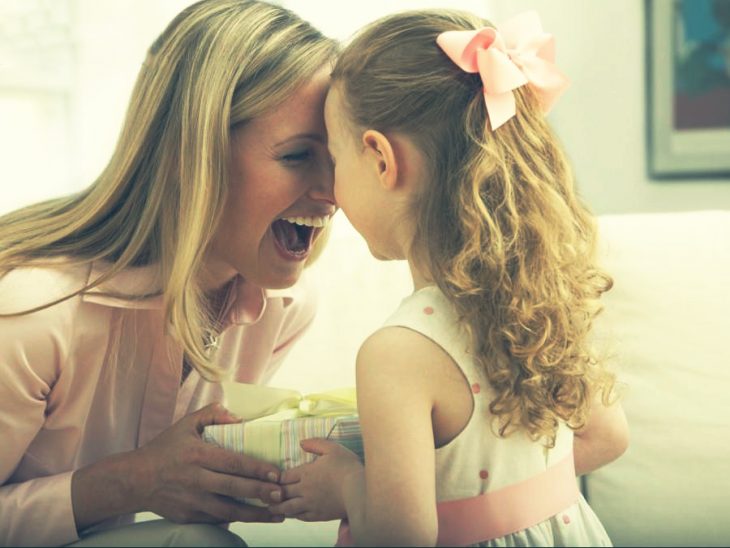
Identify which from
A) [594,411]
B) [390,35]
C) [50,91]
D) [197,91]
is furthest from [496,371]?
[50,91]

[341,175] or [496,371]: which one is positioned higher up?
[341,175]

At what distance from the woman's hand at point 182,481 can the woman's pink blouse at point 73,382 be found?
0.04m

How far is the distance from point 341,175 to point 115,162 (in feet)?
1.20

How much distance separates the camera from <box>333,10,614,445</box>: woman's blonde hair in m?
1.24

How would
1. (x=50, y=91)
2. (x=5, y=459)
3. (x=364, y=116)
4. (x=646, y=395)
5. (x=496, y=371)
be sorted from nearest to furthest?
1. (x=496, y=371)
2. (x=364, y=116)
3. (x=5, y=459)
4. (x=646, y=395)
5. (x=50, y=91)

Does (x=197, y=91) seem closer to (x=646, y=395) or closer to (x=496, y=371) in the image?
(x=496, y=371)

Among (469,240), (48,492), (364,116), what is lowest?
(48,492)

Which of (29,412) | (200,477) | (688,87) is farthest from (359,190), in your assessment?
(688,87)

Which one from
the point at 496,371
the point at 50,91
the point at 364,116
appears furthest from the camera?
the point at 50,91

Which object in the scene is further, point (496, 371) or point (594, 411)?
point (594, 411)

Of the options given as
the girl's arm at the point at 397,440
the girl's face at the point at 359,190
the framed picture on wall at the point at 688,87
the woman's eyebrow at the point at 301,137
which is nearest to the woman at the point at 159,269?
the woman's eyebrow at the point at 301,137

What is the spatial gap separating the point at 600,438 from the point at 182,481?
0.61 m

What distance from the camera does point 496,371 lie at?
1.22 m

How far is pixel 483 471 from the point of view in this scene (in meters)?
1.26
